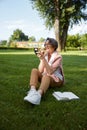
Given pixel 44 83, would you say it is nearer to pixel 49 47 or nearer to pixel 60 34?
pixel 49 47

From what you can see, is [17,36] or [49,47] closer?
[49,47]

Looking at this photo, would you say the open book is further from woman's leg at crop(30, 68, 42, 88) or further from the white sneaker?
the white sneaker

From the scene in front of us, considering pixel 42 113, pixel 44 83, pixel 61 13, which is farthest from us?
pixel 61 13

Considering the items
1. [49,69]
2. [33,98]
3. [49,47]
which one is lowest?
[33,98]

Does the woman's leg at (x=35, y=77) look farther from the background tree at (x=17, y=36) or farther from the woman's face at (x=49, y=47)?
the background tree at (x=17, y=36)

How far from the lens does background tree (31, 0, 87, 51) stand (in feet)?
130

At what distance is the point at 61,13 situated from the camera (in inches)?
1588

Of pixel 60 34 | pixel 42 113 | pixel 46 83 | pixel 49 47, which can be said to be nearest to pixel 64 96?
pixel 46 83

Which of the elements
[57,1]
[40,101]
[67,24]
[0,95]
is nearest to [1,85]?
[0,95]

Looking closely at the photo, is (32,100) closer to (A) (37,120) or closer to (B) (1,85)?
(A) (37,120)

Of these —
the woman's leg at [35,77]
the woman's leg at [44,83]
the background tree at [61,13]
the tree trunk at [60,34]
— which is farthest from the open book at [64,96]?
the tree trunk at [60,34]

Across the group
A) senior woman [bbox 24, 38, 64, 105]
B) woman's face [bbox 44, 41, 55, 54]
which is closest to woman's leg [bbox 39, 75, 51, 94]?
senior woman [bbox 24, 38, 64, 105]

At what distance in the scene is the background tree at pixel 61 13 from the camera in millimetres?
39719

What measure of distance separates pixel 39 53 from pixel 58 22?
113 feet
